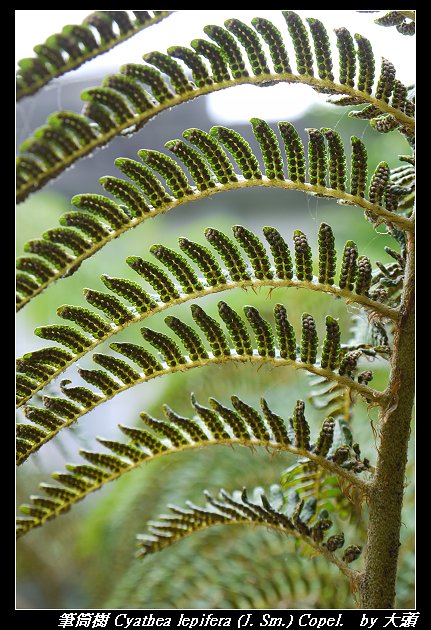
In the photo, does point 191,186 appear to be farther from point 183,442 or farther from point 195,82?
point 183,442

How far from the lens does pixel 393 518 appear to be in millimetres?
688

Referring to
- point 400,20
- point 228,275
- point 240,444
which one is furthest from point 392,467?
point 400,20

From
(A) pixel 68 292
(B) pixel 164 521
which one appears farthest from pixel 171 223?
(B) pixel 164 521

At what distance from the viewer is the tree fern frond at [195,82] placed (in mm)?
521

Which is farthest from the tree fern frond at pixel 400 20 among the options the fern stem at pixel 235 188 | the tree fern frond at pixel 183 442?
the tree fern frond at pixel 183 442

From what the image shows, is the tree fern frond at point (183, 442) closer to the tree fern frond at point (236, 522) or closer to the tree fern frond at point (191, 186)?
the tree fern frond at point (236, 522)

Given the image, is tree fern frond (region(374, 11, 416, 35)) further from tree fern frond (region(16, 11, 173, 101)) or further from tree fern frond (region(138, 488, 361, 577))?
tree fern frond (region(138, 488, 361, 577))

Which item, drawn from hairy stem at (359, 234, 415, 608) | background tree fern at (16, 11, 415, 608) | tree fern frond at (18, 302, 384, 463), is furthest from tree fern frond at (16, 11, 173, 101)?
hairy stem at (359, 234, 415, 608)

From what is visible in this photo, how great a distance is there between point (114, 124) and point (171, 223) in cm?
205

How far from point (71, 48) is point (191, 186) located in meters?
0.19

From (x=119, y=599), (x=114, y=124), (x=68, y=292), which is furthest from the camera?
(x=68, y=292)

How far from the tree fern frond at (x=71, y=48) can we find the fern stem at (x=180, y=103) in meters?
0.06

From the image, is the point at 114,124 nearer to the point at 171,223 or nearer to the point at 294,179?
the point at 294,179

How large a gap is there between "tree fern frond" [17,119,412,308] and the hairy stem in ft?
0.37
